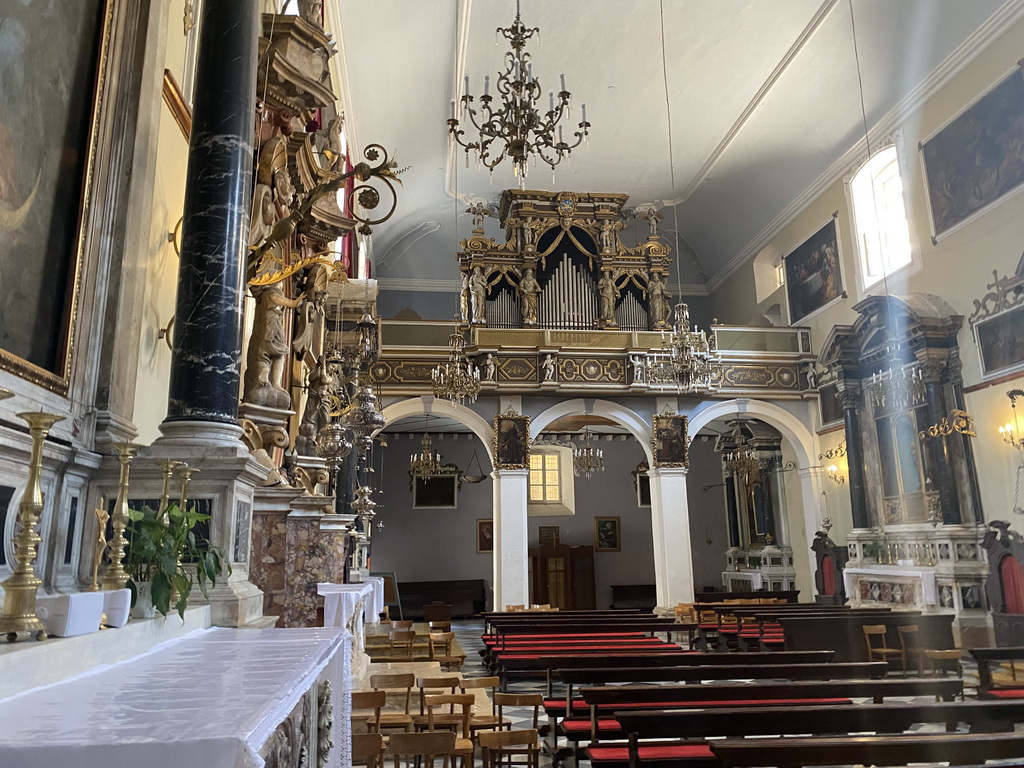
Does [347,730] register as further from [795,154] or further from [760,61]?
[795,154]

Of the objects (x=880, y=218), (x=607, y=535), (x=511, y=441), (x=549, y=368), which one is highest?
(x=880, y=218)

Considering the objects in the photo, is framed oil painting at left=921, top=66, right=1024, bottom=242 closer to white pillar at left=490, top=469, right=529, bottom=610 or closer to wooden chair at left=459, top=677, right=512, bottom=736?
white pillar at left=490, top=469, right=529, bottom=610

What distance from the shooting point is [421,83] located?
13016mm

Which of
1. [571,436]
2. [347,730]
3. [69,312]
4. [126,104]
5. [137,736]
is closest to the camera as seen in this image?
[137,736]

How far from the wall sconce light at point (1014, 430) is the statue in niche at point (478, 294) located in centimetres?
891

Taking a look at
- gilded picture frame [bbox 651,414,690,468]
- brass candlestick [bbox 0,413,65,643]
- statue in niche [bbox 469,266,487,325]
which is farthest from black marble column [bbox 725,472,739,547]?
brass candlestick [bbox 0,413,65,643]

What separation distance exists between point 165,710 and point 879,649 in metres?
8.85

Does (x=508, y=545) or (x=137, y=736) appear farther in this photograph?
(x=508, y=545)

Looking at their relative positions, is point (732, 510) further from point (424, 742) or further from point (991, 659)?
point (424, 742)

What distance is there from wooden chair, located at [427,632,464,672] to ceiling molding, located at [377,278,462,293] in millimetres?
11122

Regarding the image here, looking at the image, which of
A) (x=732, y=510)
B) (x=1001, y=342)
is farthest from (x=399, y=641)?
(x=732, y=510)

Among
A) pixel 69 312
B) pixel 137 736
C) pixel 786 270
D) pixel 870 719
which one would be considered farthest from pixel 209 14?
pixel 786 270

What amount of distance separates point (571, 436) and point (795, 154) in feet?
28.3

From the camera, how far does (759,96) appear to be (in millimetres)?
13977
